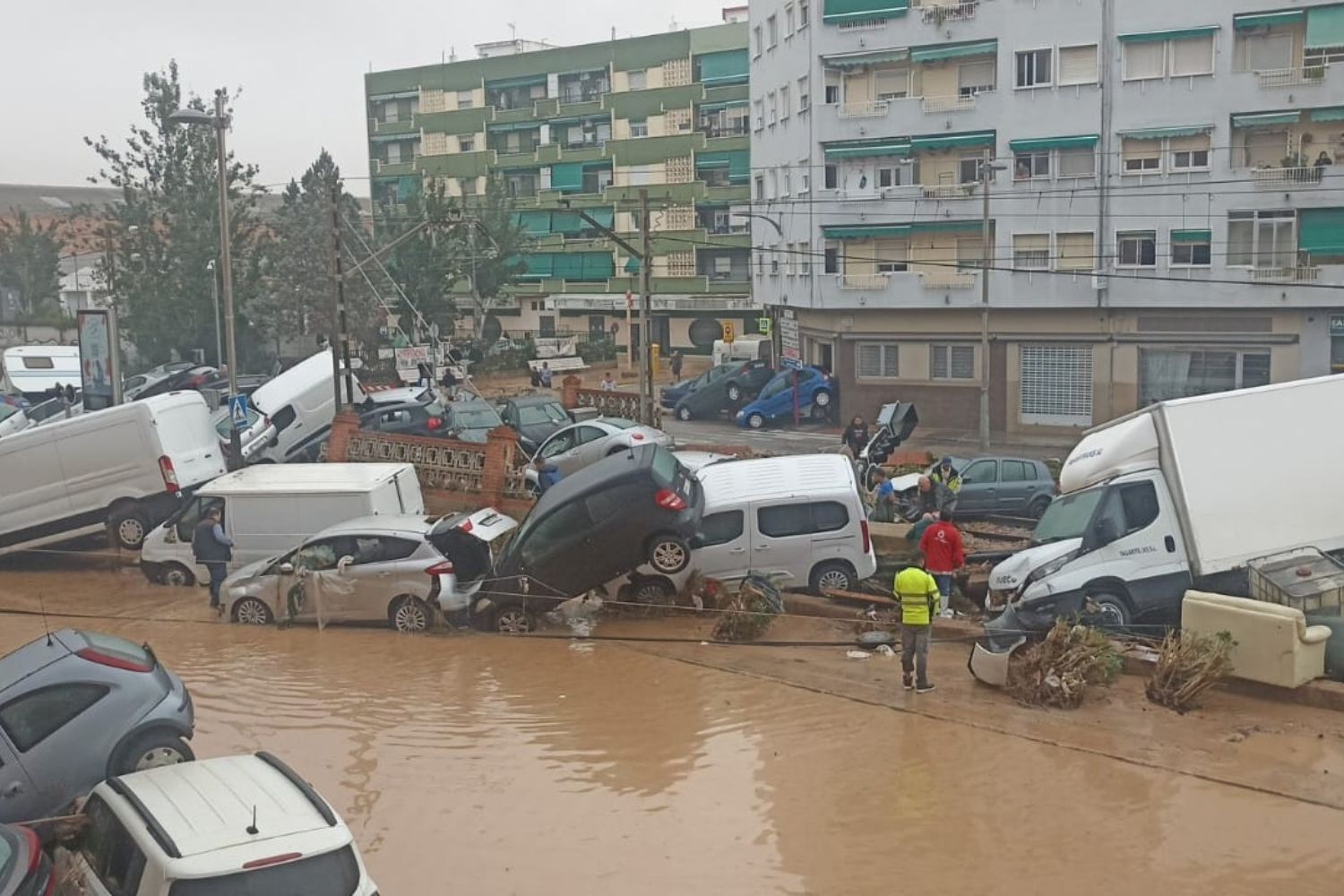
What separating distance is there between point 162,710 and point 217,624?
24.6 feet

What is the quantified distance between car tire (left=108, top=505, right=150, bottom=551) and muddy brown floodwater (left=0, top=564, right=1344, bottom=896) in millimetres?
7811

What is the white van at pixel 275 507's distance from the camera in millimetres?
18888

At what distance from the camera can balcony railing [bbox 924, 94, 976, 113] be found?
3794 cm

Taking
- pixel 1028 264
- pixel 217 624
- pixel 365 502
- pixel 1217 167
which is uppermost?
pixel 1217 167

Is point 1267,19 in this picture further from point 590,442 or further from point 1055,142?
point 590,442

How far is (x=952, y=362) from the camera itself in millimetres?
39188

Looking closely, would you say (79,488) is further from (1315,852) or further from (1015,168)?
(1015,168)

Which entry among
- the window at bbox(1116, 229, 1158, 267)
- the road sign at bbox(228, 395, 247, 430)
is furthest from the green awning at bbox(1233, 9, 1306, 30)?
the road sign at bbox(228, 395, 247, 430)

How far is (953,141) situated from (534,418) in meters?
15.7

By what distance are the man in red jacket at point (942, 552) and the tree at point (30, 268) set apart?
66.5m

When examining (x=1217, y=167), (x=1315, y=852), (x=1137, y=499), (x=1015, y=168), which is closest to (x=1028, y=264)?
(x=1015, y=168)

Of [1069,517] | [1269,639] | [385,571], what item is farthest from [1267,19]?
[385,571]

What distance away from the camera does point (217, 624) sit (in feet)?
57.6

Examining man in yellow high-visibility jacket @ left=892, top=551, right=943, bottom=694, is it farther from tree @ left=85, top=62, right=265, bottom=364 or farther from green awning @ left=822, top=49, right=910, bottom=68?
tree @ left=85, top=62, right=265, bottom=364
